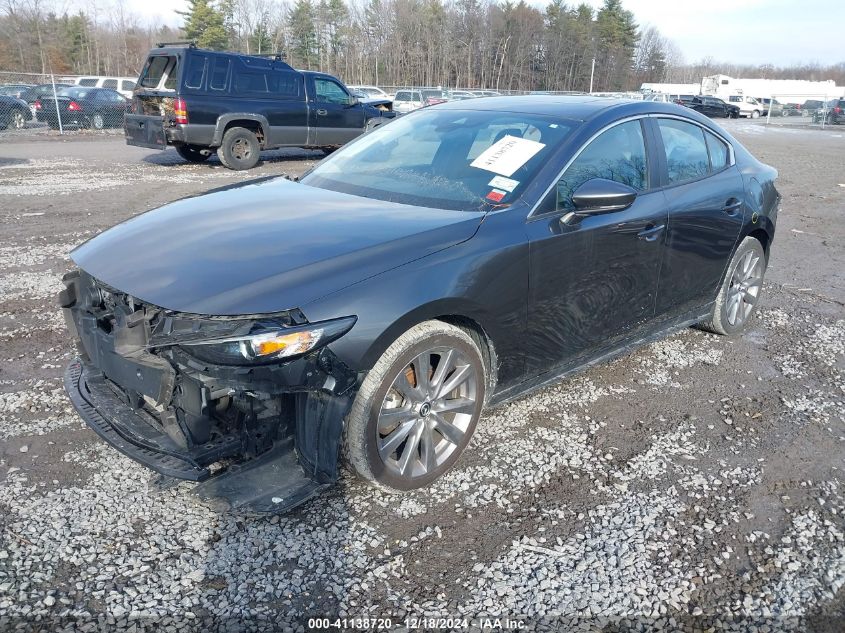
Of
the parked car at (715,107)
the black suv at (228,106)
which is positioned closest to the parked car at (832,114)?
the parked car at (715,107)

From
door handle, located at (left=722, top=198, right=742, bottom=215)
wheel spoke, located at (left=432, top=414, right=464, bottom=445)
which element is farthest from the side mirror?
door handle, located at (left=722, top=198, right=742, bottom=215)

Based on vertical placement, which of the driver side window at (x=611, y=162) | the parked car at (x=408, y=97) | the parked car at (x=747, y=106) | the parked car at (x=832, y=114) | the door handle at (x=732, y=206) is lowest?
the door handle at (x=732, y=206)

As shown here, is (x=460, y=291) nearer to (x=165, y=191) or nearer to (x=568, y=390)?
(x=568, y=390)

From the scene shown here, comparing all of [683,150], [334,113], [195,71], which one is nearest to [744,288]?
[683,150]

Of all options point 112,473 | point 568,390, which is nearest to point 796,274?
point 568,390

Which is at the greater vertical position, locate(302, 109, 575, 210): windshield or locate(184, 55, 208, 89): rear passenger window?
locate(184, 55, 208, 89): rear passenger window

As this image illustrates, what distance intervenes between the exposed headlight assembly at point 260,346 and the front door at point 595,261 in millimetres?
1277

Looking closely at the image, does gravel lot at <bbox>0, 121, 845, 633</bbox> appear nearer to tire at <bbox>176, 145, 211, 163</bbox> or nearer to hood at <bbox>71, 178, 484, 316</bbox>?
hood at <bbox>71, 178, 484, 316</bbox>

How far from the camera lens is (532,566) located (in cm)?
260

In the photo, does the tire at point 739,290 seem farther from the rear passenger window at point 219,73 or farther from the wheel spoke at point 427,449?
the rear passenger window at point 219,73

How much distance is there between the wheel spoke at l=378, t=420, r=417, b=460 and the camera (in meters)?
2.85

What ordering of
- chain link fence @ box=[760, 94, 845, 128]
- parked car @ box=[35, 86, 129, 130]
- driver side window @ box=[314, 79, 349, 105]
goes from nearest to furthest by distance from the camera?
driver side window @ box=[314, 79, 349, 105]
parked car @ box=[35, 86, 129, 130]
chain link fence @ box=[760, 94, 845, 128]

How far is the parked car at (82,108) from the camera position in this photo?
21.1 m

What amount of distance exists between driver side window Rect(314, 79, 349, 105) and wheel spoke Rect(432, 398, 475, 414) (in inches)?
512
